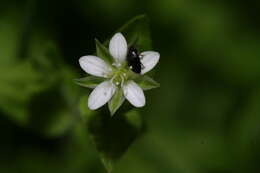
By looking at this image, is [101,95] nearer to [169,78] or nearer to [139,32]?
[139,32]

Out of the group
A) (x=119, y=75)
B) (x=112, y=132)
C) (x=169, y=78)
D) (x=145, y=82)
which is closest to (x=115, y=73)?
(x=119, y=75)

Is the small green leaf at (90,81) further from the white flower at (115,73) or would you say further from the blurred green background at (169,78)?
the blurred green background at (169,78)

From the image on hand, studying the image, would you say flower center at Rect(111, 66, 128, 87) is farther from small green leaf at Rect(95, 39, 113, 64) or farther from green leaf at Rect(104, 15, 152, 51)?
green leaf at Rect(104, 15, 152, 51)

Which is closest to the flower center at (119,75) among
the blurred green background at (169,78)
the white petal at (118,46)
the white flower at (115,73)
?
the white flower at (115,73)

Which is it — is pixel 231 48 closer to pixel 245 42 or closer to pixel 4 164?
pixel 245 42

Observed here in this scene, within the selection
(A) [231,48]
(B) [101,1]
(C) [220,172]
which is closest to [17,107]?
(B) [101,1]

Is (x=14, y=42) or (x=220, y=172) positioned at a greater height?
(x=14, y=42)
